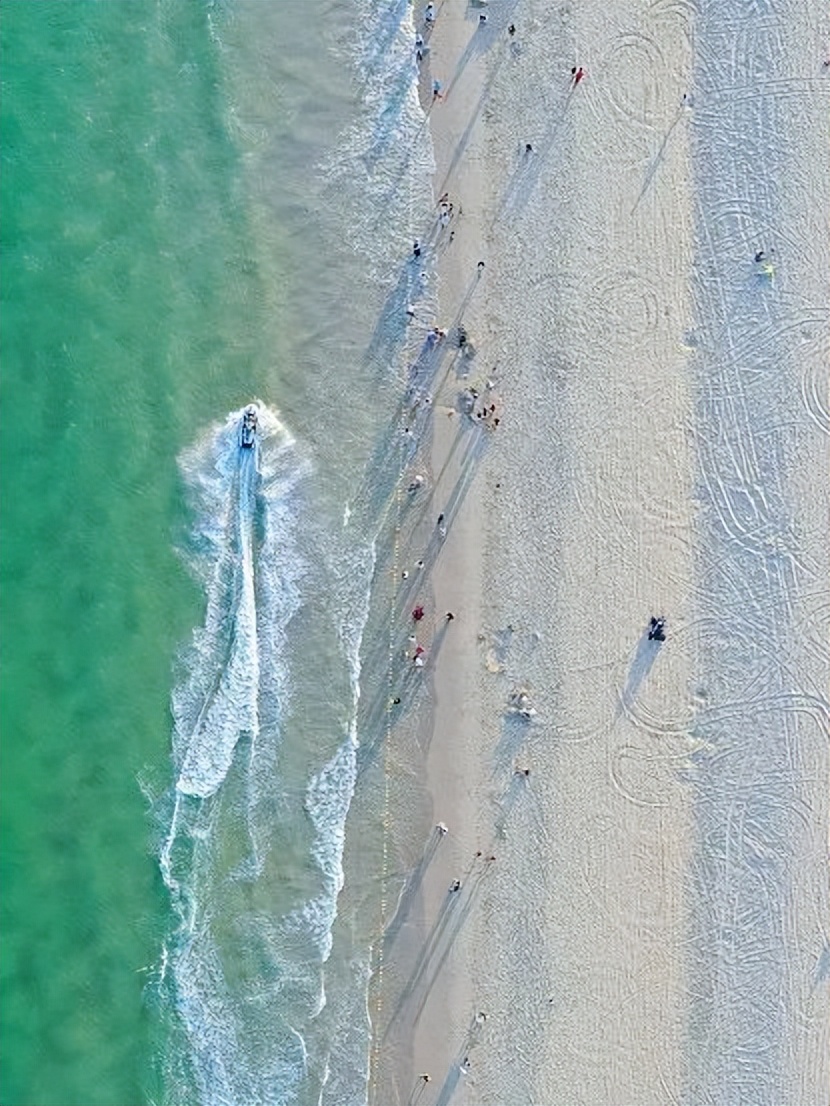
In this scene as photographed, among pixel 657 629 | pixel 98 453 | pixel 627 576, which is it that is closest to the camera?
pixel 657 629

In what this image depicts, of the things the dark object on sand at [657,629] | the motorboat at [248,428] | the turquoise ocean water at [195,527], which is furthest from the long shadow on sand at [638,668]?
the motorboat at [248,428]

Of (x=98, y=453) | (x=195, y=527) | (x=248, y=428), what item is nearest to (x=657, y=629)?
(x=248, y=428)

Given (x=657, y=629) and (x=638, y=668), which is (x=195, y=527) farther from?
(x=657, y=629)

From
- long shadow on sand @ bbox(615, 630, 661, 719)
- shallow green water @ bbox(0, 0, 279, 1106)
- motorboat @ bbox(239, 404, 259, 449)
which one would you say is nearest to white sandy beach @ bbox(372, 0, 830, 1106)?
long shadow on sand @ bbox(615, 630, 661, 719)

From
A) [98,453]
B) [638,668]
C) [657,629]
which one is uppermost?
[657,629]

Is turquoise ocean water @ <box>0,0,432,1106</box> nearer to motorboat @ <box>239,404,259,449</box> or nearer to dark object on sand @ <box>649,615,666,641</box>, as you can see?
motorboat @ <box>239,404,259,449</box>

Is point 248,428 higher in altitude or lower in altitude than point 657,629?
higher

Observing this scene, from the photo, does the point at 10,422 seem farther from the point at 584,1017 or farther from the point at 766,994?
the point at 766,994


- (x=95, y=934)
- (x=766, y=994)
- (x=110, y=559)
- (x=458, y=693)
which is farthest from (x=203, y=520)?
(x=766, y=994)
